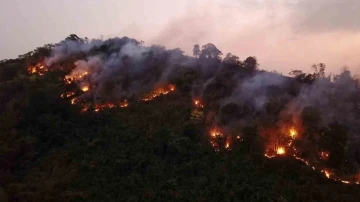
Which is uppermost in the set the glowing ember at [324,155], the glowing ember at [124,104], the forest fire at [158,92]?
the forest fire at [158,92]

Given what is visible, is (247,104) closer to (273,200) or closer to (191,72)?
(191,72)

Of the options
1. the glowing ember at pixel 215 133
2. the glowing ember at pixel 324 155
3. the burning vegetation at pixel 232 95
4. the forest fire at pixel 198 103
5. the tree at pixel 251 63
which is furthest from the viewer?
the tree at pixel 251 63

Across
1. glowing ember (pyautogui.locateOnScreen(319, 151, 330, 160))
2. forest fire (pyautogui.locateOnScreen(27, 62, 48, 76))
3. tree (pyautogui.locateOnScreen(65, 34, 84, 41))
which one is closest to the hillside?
glowing ember (pyautogui.locateOnScreen(319, 151, 330, 160))

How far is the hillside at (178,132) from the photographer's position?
34.9 meters

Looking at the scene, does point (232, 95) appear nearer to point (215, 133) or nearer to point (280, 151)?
point (215, 133)

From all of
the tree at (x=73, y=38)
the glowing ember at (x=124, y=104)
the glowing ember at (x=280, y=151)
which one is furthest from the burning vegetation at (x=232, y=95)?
the tree at (x=73, y=38)

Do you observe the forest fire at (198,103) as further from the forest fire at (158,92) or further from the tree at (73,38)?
the tree at (73,38)

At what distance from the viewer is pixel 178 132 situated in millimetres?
42625

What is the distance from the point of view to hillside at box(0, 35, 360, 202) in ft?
115

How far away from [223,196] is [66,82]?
34154 mm

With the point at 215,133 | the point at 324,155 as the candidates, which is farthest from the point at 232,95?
the point at 324,155

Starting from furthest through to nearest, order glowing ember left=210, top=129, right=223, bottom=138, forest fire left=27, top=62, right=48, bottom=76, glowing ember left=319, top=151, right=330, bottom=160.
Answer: forest fire left=27, top=62, right=48, bottom=76, glowing ember left=210, top=129, right=223, bottom=138, glowing ember left=319, top=151, right=330, bottom=160

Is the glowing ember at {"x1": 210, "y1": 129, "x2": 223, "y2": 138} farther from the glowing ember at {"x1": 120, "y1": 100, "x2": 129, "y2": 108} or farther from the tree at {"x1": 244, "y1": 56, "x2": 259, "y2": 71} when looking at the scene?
the tree at {"x1": 244, "y1": 56, "x2": 259, "y2": 71}

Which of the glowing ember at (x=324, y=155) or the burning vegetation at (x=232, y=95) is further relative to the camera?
the burning vegetation at (x=232, y=95)
